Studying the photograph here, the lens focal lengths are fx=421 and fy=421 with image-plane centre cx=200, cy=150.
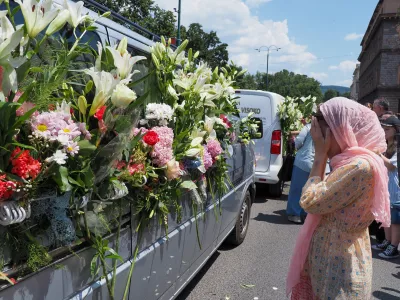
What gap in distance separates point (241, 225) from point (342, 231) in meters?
3.57

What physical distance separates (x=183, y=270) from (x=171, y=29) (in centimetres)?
1602

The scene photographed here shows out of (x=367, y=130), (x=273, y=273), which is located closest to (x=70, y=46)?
(x=367, y=130)

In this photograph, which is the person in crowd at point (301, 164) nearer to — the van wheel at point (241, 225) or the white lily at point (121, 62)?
the van wheel at point (241, 225)

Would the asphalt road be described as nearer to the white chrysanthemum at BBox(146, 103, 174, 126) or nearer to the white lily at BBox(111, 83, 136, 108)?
Answer: the white chrysanthemum at BBox(146, 103, 174, 126)

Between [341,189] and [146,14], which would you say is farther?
[146,14]

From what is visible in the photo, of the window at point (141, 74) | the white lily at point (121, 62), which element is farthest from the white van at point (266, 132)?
the white lily at point (121, 62)

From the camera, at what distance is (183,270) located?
3398 mm

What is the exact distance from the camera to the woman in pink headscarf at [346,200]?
2359 millimetres

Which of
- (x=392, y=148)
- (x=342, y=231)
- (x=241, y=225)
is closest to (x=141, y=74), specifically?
(x=342, y=231)

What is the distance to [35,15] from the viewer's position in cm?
170

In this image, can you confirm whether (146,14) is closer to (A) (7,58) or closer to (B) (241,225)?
(B) (241,225)

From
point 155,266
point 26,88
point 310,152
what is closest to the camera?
point 26,88

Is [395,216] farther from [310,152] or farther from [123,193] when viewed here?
[123,193]

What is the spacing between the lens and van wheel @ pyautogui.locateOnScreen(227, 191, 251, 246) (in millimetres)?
5805
